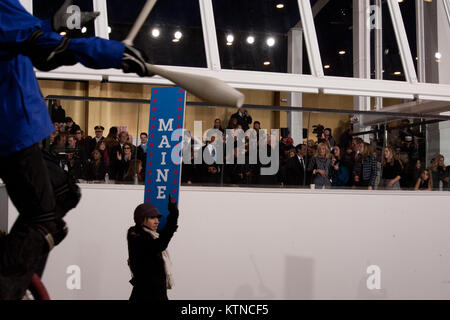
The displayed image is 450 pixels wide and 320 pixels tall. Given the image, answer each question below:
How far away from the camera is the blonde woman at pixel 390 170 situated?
16.7ft

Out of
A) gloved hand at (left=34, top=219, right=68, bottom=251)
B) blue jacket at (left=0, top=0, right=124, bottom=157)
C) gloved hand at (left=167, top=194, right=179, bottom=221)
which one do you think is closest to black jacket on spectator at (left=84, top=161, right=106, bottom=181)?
gloved hand at (left=167, top=194, right=179, bottom=221)

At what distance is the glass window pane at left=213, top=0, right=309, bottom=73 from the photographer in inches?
194

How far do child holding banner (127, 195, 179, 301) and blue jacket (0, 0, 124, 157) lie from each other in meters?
1.61

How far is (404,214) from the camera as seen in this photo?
5039mm

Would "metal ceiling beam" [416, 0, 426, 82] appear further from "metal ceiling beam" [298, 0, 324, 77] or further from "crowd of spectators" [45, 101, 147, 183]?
"crowd of spectators" [45, 101, 147, 183]

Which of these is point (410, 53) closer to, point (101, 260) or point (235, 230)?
point (235, 230)

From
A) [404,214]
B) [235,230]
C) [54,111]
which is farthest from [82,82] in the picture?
Answer: [404,214]

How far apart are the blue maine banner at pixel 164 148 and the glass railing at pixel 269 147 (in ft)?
3.24

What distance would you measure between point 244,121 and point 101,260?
1690 mm

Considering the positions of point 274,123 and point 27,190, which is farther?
point 274,123

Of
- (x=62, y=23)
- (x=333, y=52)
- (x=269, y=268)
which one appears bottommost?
(x=269, y=268)

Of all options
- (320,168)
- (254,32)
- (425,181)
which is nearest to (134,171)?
(320,168)

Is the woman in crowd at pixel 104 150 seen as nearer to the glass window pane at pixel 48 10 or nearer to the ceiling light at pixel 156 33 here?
the glass window pane at pixel 48 10

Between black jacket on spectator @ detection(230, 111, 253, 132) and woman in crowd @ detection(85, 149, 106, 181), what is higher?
black jacket on spectator @ detection(230, 111, 253, 132)
